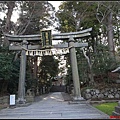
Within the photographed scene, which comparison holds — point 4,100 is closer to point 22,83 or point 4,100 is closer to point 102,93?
point 22,83

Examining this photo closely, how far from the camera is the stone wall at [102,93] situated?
18.7m

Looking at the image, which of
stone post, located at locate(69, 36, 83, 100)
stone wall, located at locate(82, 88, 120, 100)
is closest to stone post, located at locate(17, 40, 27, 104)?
stone post, located at locate(69, 36, 83, 100)

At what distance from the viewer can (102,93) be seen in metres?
18.9

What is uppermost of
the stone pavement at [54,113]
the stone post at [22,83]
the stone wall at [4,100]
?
the stone post at [22,83]

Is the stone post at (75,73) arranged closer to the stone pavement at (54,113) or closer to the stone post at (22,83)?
the stone pavement at (54,113)

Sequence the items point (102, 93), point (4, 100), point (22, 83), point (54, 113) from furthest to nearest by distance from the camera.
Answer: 1. point (102, 93)
2. point (4, 100)
3. point (22, 83)
4. point (54, 113)

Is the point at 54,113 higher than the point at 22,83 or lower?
lower

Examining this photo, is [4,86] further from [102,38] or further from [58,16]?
[102,38]

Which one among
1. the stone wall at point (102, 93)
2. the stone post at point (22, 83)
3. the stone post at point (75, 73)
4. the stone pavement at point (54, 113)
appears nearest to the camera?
the stone pavement at point (54, 113)

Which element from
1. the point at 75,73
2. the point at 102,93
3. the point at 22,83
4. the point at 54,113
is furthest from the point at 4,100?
the point at 102,93

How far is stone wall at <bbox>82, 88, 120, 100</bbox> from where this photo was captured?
1872 centimetres

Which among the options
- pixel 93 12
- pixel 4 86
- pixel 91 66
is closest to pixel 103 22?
pixel 93 12

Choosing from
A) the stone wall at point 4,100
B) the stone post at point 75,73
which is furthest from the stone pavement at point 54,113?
the stone wall at point 4,100

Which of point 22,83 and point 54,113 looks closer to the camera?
point 54,113
